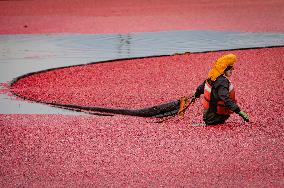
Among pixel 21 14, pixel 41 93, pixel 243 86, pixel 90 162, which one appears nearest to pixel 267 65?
pixel 243 86

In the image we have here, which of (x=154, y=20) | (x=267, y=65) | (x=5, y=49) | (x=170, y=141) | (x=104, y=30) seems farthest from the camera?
(x=154, y=20)

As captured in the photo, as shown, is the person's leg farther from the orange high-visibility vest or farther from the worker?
the orange high-visibility vest

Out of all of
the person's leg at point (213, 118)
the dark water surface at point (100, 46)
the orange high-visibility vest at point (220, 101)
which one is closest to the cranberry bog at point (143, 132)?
the person's leg at point (213, 118)

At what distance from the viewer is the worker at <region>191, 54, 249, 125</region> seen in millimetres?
7871

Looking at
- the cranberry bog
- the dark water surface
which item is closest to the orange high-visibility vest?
the cranberry bog

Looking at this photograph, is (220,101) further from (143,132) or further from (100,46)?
(100,46)

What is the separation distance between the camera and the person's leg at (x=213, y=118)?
825cm

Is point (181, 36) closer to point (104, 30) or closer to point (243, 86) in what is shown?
point (104, 30)

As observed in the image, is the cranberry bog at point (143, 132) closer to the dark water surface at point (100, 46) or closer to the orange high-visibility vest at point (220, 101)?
the orange high-visibility vest at point (220, 101)

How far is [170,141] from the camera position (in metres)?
7.57

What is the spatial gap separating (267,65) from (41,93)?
5.60 meters

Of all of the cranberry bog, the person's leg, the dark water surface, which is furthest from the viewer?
the dark water surface

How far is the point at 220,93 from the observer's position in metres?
7.89

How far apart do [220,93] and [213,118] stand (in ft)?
1.70
